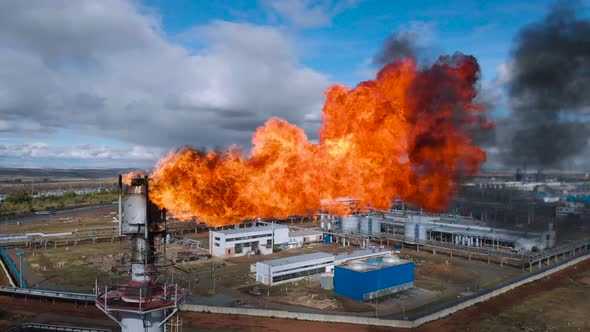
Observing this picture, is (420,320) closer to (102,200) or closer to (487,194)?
(487,194)

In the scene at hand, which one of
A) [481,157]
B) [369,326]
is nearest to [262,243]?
[369,326]

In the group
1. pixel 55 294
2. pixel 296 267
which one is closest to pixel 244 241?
pixel 296 267

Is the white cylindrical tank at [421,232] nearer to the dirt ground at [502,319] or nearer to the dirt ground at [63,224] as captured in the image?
the dirt ground at [502,319]

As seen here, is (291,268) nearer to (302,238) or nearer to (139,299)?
(302,238)


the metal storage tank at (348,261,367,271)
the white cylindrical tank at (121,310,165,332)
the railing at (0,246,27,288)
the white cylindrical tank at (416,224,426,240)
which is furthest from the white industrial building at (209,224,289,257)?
the white cylindrical tank at (121,310,165,332)

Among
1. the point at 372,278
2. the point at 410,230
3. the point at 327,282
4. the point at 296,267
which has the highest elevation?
the point at 410,230

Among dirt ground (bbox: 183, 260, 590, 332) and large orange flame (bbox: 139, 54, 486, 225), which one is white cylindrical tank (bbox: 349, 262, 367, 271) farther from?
large orange flame (bbox: 139, 54, 486, 225)

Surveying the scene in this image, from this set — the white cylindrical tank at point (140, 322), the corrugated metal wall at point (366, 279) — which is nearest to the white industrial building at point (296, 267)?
the corrugated metal wall at point (366, 279)
